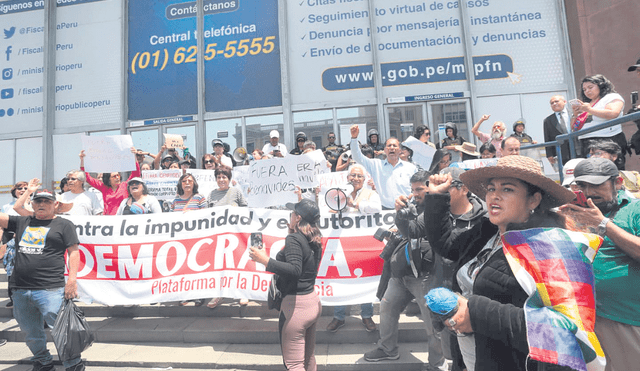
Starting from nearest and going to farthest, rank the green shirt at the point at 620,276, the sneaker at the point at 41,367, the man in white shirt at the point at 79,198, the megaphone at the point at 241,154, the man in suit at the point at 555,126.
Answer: the green shirt at the point at 620,276 < the sneaker at the point at 41,367 < the man in suit at the point at 555,126 < the man in white shirt at the point at 79,198 < the megaphone at the point at 241,154

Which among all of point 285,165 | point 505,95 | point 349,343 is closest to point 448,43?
point 505,95

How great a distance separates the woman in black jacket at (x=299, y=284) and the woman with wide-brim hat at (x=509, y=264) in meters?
1.54

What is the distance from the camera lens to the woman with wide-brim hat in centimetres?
141

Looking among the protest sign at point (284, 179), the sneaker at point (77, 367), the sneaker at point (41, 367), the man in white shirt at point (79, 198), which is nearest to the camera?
the sneaker at point (77, 367)

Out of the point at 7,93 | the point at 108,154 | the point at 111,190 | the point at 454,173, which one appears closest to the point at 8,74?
the point at 7,93

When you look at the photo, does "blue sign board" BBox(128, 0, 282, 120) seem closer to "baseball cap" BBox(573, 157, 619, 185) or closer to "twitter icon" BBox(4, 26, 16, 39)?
"twitter icon" BBox(4, 26, 16, 39)

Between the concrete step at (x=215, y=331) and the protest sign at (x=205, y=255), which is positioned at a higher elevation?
the protest sign at (x=205, y=255)

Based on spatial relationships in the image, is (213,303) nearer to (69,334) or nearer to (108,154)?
(69,334)

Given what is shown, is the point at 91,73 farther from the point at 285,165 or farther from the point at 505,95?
the point at 505,95

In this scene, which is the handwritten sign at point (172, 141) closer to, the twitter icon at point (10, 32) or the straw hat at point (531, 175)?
the straw hat at point (531, 175)

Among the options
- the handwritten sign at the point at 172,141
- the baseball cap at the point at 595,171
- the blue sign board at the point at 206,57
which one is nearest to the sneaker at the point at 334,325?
the baseball cap at the point at 595,171

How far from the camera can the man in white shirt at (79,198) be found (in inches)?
228

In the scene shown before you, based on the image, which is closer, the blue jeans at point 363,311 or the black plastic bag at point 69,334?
the black plastic bag at point 69,334

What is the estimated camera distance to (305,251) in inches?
125
